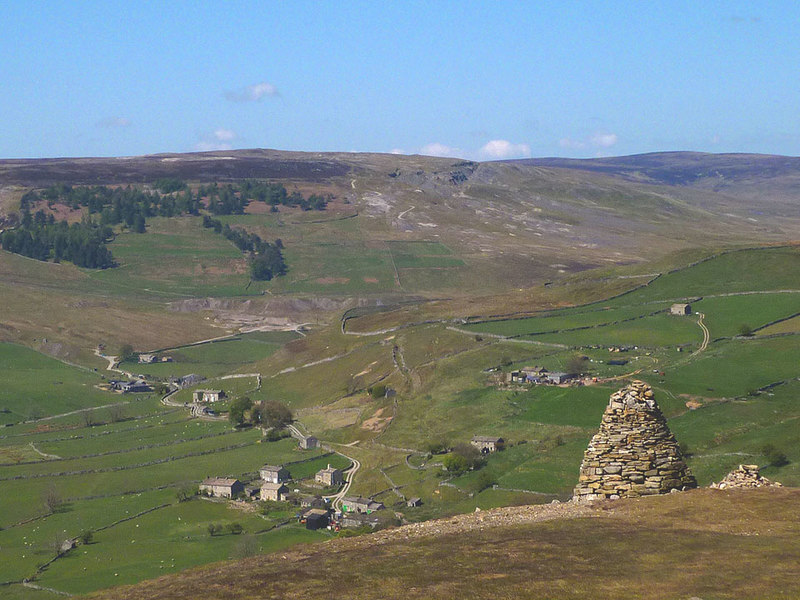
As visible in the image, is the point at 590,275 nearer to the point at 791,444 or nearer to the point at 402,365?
the point at 402,365

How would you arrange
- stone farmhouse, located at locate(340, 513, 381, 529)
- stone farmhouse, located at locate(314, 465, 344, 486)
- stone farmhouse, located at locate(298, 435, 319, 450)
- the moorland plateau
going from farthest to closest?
1. stone farmhouse, located at locate(298, 435, 319, 450)
2. stone farmhouse, located at locate(314, 465, 344, 486)
3. stone farmhouse, located at locate(340, 513, 381, 529)
4. the moorland plateau

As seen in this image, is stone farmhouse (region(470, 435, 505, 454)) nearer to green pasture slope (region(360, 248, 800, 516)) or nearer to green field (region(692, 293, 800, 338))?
green pasture slope (region(360, 248, 800, 516))

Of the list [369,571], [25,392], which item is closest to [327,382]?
[25,392]

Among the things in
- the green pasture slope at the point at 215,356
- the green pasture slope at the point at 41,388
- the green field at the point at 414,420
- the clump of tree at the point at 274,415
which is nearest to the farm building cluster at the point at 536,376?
the green field at the point at 414,420

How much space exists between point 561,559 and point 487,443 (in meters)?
72.2

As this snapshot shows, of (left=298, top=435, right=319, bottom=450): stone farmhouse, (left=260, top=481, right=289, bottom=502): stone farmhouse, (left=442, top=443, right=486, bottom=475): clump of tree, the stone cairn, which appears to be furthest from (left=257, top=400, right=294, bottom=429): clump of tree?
the stone cairn

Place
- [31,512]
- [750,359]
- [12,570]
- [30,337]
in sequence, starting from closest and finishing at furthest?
[12,570] → [31,512] → [750,359] → [30,337]

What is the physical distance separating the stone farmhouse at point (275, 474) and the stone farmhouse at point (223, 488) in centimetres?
276

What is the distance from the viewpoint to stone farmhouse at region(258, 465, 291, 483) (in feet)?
316

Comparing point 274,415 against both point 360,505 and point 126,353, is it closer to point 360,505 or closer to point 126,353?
point 360,505

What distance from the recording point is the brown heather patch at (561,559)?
18.5 metres

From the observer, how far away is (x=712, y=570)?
18875 millimetres

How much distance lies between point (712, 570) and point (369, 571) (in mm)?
6589

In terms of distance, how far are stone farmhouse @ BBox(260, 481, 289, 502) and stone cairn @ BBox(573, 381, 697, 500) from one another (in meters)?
69.7
